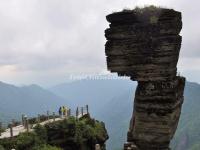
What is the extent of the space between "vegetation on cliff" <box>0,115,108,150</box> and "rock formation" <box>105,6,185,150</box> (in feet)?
123

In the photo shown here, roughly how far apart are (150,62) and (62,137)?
158 feet

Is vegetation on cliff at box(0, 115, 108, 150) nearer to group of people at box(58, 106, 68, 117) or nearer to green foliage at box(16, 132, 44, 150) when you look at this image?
green foliage at box(16, 132, 44, 150)

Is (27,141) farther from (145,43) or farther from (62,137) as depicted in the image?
(145,43)

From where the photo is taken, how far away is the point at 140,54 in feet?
77.9

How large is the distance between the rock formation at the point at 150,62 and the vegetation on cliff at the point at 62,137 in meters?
37.6

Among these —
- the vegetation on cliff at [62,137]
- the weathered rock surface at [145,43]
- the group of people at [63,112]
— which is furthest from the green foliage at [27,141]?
the weathered rock surface at [145,43]

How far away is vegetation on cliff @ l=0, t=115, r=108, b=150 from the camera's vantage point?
2372 inches

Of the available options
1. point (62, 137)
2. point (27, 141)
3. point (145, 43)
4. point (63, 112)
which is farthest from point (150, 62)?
point (63, 112)

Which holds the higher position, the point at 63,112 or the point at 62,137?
the point at 63,112

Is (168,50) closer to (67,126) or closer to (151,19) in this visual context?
(151,19)

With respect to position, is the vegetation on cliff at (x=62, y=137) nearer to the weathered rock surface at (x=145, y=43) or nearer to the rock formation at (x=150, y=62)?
the rock formation at (x=150, y=62)

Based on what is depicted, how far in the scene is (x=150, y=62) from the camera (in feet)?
77.6

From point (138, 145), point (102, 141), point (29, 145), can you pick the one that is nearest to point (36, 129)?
point (29, 145)

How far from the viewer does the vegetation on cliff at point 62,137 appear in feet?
198
